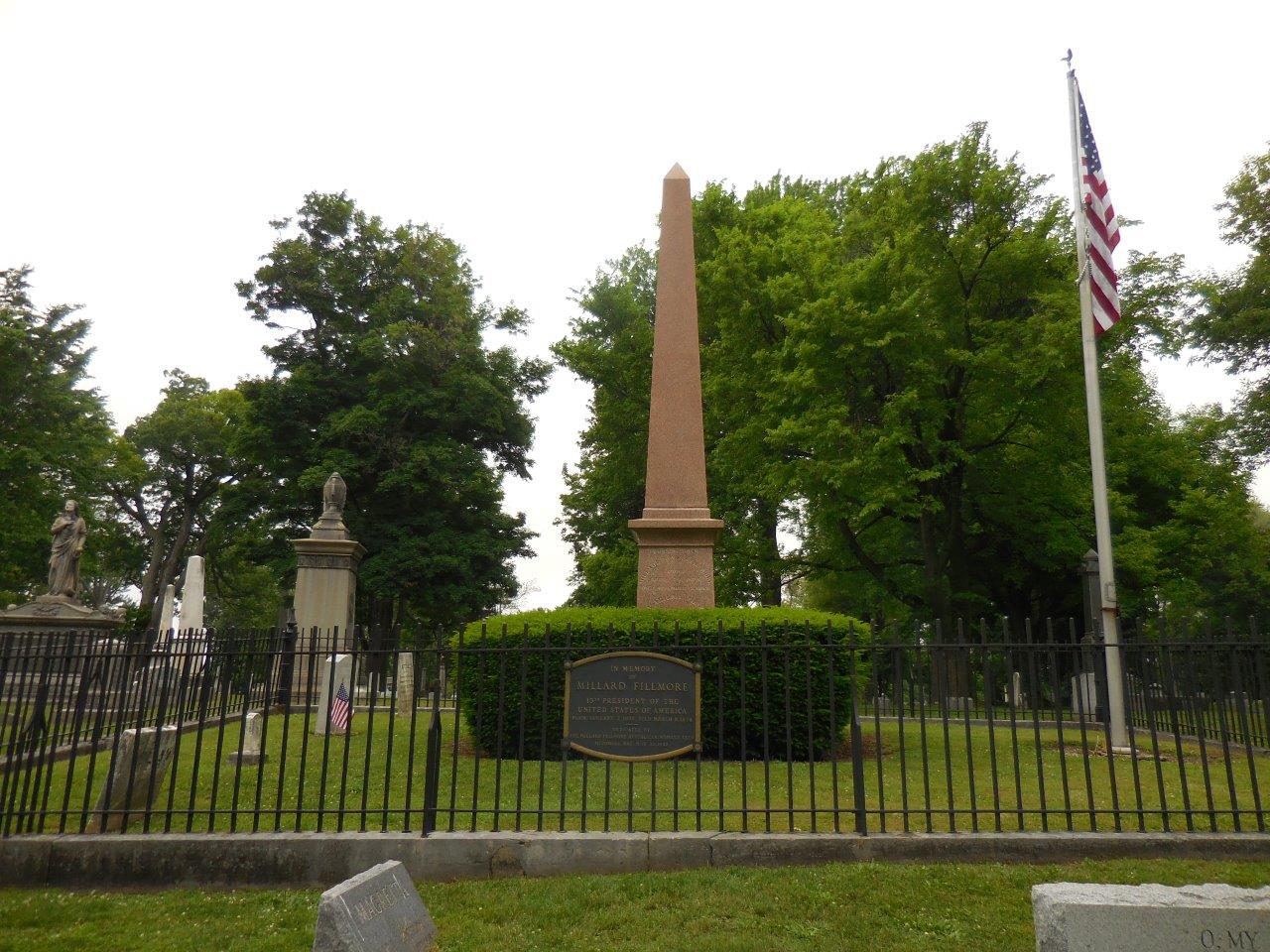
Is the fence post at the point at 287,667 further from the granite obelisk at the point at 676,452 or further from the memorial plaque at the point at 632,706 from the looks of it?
the granite obelisk at the point at 676,452

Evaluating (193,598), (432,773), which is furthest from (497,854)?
(193,598)

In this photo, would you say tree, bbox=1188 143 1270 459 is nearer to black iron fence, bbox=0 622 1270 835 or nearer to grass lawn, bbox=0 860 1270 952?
black iron fence, bbox=0 622 1270 835

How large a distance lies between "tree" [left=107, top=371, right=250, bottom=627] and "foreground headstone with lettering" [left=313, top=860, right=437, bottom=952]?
116ft

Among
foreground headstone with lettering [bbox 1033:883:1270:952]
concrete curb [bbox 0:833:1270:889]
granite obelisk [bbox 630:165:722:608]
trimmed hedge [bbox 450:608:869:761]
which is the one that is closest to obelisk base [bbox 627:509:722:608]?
granite obelisk [bbox 630:165:722:608]

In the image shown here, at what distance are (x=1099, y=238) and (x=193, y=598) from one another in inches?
633

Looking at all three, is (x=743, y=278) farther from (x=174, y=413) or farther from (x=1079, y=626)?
(x=174, y=413)

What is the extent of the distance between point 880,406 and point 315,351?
20.3m

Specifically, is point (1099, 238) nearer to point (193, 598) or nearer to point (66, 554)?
point (193, 598)

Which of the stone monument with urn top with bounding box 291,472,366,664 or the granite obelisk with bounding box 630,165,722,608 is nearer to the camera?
the granite obelisk with bounding box 630,165,722,608

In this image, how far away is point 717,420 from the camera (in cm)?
2202

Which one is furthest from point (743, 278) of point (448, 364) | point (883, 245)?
point (448, 364)

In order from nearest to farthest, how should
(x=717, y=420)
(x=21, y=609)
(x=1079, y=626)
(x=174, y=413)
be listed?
(x=21, y=609) < (x=717, y=420) < (x=1079, y=626) < (x=174, y=413)

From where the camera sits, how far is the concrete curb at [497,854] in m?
5.21

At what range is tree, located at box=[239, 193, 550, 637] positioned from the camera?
27672 millimetres
